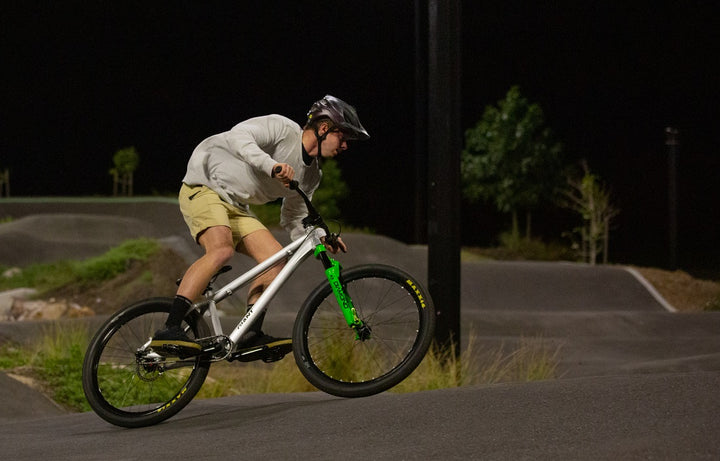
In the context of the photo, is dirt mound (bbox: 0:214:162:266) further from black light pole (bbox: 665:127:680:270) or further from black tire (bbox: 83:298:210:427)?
black tire (bbox: 83:298:210:427)

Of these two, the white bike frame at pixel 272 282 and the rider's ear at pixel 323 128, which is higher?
the rider's ear at pixel 323 128

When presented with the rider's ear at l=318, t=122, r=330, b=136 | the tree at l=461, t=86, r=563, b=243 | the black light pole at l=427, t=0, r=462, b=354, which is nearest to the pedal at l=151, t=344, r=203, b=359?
the rider's ear at l=318, t=122, r=330, b=136

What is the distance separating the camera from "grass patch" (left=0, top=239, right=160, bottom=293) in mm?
16875

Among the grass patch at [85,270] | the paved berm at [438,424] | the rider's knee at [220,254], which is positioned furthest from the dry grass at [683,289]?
the rider's knee at [220,254]

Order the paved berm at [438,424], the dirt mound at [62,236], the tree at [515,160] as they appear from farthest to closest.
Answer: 1. the tree at [515,160]
2. the dirt mound at [62,236]
3. the paved berm at [438,424]

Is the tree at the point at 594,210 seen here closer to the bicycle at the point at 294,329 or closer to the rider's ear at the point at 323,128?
the bicycle at the point at 294,329

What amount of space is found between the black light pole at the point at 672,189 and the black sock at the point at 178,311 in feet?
48.6

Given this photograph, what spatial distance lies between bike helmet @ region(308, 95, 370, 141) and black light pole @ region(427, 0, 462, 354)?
6.77ft

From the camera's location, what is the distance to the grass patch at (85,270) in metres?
16.9

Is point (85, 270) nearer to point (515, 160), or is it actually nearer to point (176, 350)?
point (176, 350)

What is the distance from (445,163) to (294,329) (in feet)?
7.88

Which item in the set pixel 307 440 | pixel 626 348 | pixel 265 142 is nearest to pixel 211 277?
pixel 265 142

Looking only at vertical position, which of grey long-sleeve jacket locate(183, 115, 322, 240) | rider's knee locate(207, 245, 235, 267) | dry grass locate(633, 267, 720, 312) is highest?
grey long-sleeve jacket locate(183, 115, 322, 240)

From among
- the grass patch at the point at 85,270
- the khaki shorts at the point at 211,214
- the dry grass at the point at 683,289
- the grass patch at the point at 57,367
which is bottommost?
the dry grass at the point at 683,289
